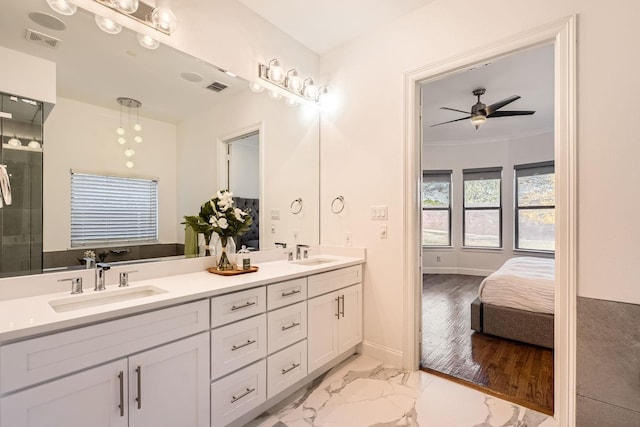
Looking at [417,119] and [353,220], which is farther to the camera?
[353,220]

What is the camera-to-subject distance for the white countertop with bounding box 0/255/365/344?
1.08m

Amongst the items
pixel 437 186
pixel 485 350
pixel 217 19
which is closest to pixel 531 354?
pixel 485 350

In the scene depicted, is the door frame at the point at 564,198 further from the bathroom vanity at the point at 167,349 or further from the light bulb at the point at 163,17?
the light bulb at the point at 163,17

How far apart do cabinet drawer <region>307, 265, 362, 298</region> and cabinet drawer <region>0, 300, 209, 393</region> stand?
0.85 metres

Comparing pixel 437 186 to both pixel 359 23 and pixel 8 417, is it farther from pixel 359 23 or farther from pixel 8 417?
pixel 8 417

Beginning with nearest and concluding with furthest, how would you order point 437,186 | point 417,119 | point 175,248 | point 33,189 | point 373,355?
1. point 33,189
2. point 175,248
3. point 417,119
4. point 373,355
5. point 437,186

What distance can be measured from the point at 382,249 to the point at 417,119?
1085 mm

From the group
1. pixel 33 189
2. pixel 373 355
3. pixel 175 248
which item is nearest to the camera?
pixel 33 189

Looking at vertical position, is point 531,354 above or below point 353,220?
below

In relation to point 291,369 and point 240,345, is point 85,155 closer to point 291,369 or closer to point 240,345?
point 240,345

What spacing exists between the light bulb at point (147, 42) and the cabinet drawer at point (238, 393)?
6.37 feet

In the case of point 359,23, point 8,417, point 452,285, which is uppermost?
point 359,23

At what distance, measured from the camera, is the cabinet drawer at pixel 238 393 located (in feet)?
5.16

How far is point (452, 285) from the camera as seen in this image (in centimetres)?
535
